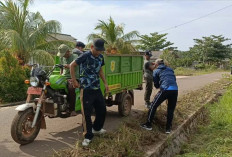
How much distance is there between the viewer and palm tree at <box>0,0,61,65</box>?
11.8 meters

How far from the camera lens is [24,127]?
14.7 ft

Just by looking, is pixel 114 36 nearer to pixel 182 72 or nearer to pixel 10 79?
pixel 10 79

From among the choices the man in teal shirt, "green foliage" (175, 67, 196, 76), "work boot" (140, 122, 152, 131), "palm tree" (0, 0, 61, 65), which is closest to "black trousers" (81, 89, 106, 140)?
the man in teal shirt

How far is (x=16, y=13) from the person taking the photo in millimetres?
12773

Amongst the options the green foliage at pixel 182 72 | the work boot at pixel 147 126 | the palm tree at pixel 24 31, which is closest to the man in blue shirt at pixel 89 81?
the work boot at pixel 147 126

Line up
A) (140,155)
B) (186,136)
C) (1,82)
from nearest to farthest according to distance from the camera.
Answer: (140,155), (186,136), (1,82)

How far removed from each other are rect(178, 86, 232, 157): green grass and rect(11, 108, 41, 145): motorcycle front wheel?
2.89m

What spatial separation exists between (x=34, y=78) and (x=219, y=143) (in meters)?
4.05

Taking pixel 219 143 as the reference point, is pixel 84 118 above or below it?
above

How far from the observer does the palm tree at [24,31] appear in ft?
38.6

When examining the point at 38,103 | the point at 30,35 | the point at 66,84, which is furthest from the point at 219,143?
the point at 30,35

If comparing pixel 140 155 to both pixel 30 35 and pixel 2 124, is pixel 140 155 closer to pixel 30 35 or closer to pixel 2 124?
pixel 2 124

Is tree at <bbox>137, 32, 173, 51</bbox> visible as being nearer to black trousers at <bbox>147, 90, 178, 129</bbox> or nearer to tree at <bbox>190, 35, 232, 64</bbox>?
tree at <bbox>190, 35, 232, 64</bbox>

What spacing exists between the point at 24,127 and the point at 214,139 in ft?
13.3
